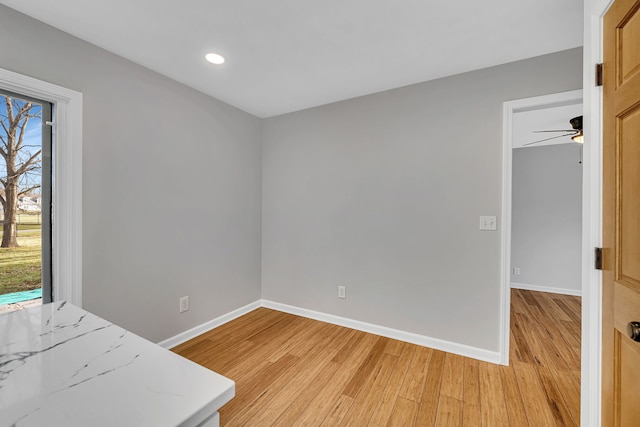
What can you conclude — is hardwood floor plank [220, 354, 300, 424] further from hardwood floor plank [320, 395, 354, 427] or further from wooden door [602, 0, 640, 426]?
wooden door [602, 0, 640, 426]

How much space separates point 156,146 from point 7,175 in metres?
0.88

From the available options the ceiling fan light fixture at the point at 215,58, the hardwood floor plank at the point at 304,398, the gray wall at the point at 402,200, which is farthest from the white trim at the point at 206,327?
the ceiling fan light fixture at the point at 215,58

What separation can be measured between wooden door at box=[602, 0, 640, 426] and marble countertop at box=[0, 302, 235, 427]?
136 centimetres

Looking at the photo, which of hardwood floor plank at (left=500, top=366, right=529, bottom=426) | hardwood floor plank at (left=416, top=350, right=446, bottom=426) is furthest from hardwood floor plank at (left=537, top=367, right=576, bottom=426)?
hardwood floor plank at (left=416, top=350, right=446, bottom=426)

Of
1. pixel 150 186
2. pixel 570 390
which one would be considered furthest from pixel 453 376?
pixel 150 186

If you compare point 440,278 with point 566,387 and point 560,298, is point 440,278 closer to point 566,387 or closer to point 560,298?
point 566,387

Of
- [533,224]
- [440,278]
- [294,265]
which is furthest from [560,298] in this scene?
[294,265]

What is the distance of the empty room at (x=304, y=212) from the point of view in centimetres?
101

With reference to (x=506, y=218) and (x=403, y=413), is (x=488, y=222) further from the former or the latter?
(x=403, y=413)

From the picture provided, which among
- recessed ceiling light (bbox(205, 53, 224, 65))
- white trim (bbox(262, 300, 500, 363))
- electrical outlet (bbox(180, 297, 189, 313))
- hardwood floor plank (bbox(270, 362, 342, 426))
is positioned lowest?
hardwood floor plank (bbox(270, 362, 342, 426))

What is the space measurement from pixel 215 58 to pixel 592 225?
8.23ft

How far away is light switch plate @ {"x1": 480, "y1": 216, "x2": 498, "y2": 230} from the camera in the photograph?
2.15m

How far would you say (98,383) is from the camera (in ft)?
2.12

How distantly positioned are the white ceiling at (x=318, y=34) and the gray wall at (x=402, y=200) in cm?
25
